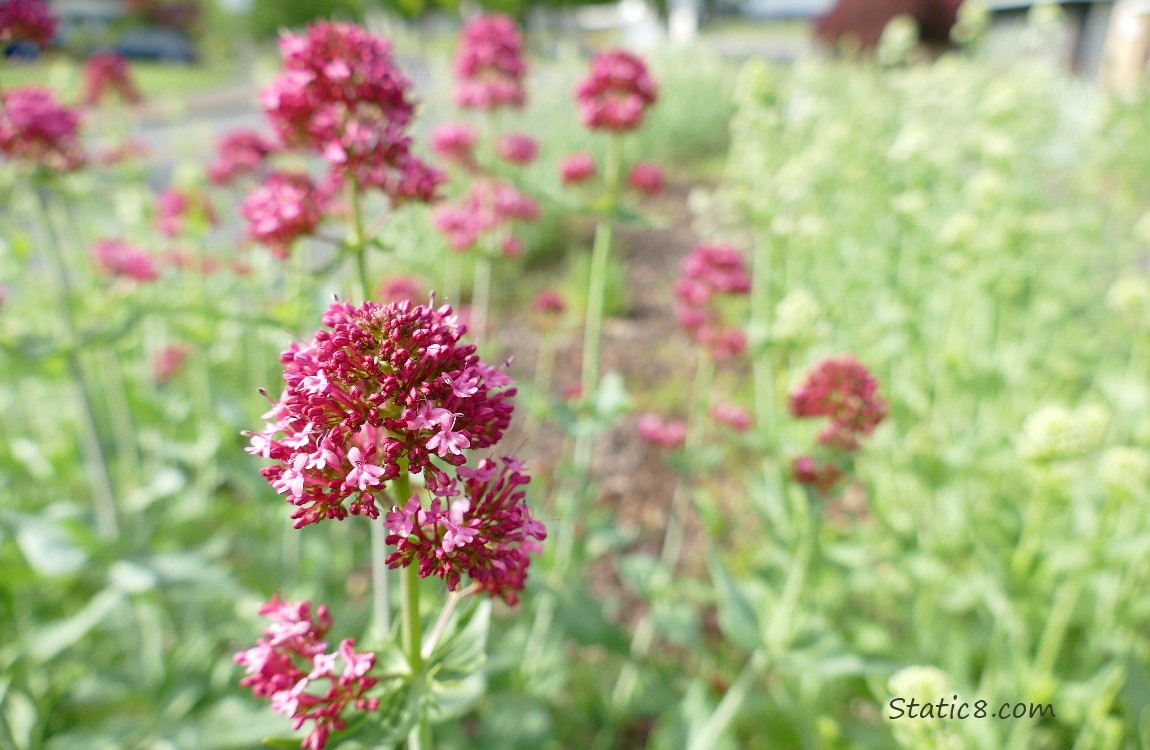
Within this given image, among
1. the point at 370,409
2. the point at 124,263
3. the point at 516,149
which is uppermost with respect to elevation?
the point at 516,149

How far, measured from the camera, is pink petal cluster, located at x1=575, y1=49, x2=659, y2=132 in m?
2.61

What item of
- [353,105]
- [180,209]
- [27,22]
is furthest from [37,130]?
[180,209]

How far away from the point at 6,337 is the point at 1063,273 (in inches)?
192

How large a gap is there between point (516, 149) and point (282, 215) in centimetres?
201

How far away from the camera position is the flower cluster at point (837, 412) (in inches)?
75.8

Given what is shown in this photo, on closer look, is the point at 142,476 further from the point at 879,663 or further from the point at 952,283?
the point at 952,283

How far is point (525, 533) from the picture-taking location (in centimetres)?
114

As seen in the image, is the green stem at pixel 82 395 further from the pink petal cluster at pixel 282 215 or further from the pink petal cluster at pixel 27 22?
the pink petal cluster at pixel 282 215

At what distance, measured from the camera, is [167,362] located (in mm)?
3607

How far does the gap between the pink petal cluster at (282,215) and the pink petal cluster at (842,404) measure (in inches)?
54.5

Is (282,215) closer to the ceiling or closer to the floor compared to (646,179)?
closer to the floor

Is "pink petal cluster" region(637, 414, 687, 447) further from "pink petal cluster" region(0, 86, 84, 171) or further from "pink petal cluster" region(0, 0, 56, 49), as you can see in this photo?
"pink petal cluster" region(0, 0, 56, 49)

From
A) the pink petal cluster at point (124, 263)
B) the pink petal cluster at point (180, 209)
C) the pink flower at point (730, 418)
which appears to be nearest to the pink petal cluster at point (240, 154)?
the pink petal cluster at point (180, 209)

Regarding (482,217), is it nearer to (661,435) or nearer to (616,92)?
(616,92)
